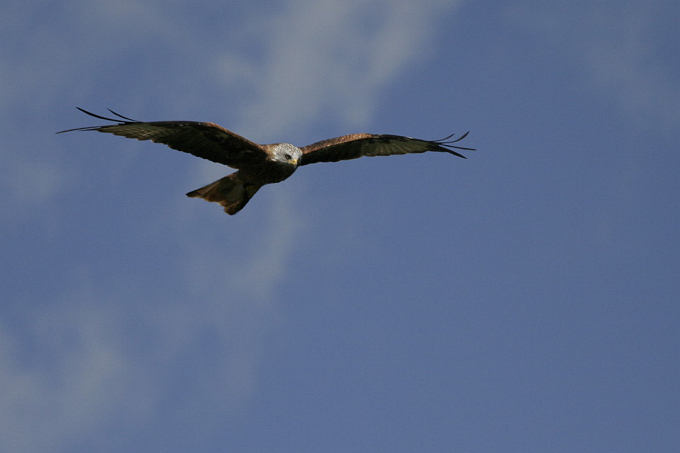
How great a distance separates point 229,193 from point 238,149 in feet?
3.05

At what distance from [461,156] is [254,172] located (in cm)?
360

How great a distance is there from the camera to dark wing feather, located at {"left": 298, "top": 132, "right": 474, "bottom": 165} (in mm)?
15484

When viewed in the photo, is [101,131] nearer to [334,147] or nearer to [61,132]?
[61,132]

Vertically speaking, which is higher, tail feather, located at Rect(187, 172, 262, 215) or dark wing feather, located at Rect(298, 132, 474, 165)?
dark wing feather, located at Rect(298, 132, 474, 165)

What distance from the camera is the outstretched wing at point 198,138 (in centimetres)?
1328

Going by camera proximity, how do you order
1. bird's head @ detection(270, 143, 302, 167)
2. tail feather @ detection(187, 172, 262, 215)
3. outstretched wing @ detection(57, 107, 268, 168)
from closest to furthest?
outstretched wing @ detection(57, 107, 268, 168), bird's head @ detection(270, 143, 302, 167), tail feather @ detection(187, 172, 262, 215)

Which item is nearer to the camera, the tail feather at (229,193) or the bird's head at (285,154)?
the bird's head at (285,154)

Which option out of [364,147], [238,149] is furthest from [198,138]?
[364,147]

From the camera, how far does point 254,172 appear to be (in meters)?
14.6

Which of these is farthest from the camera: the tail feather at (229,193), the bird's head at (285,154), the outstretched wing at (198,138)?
the tail feather at (229,193)

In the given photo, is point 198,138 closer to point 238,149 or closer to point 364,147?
point 238,149

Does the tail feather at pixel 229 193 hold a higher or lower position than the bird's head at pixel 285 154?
lower

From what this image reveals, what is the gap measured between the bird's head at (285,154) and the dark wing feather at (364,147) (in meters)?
0.66

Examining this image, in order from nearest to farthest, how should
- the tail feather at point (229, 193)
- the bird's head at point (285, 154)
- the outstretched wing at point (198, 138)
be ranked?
1. the outstretched wing at point (198, 138)
2. the bird's head at point (285, 154)
3. the tail feather at point (229, 193)
